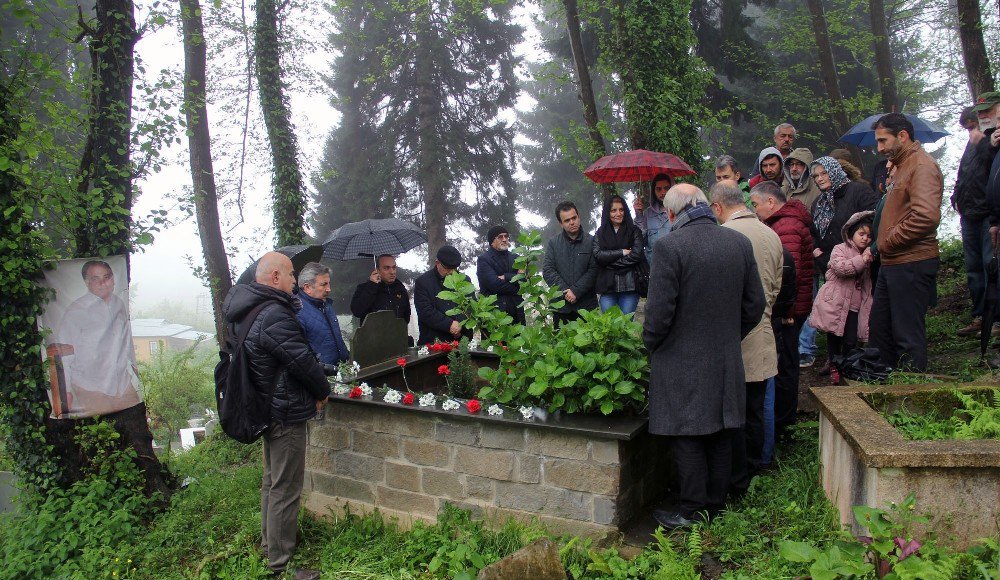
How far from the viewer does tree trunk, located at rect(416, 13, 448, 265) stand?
61.1 feet

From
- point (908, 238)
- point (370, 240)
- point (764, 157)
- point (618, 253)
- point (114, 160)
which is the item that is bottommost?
point (618, 253)

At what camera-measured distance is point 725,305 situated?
145 inches

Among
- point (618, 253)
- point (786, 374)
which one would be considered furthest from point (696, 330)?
point (618, 253)

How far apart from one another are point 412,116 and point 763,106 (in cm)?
980

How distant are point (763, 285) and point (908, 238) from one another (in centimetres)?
128

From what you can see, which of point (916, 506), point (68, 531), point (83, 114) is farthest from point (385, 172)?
point (916, 506)

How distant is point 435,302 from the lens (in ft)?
22.7

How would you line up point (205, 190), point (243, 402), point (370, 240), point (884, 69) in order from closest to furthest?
point (243, 402)
point (370, 240)
point (205, 190)
point (884, 69)

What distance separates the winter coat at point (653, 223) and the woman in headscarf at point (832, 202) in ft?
4.77

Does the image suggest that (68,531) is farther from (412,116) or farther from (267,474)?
(412,116)

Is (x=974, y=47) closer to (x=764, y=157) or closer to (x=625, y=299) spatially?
(x=764, y=157)

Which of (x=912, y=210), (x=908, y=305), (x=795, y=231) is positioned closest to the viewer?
(x=912, y=210)

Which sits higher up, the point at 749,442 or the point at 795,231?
the point at 795,231

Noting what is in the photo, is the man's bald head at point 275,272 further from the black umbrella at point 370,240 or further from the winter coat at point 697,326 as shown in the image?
the black umbrella at point 370,240
